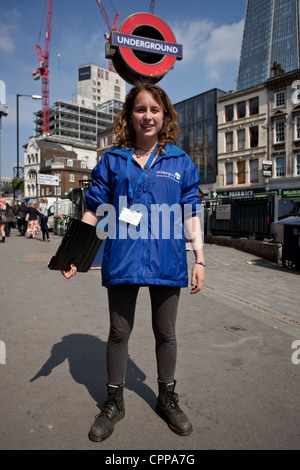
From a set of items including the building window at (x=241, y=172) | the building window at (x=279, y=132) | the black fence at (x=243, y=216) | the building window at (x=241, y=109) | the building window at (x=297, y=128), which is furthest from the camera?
the building window at (x=241, y=109)

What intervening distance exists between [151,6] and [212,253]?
269ft

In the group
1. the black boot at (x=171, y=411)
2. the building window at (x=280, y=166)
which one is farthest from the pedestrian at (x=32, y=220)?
the building window at (x=280, y=166)

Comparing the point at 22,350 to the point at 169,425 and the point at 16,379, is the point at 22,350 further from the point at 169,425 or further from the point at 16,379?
the point at 169,425

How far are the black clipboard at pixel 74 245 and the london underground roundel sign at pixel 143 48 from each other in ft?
8.58

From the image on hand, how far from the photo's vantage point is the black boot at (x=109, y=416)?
6.48 feet

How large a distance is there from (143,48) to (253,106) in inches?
1250

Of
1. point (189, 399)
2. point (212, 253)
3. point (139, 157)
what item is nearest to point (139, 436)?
point (189, 399)

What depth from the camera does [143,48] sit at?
4.08 meters

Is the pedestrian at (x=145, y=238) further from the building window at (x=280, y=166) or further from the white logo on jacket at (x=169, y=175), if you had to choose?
the building window at (x=280, y=166)

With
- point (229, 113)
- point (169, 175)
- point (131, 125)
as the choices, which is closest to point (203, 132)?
point (229, 113)

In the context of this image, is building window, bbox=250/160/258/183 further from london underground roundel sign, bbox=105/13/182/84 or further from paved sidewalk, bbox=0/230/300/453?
london underground roundel sign, bbox=105/13/182/84

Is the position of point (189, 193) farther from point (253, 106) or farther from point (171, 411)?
point (253, 106)

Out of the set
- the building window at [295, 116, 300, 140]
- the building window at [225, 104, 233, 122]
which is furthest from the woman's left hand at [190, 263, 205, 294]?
the building window at [225, 104, 233, 122]

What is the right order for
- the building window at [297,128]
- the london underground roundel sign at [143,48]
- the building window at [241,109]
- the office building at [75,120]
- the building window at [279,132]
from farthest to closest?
1. the office building at [75,120]
2. the building window at [241,109]
3. the building window at [279,132]
4. the building window at [297,128]
5. the london underground roundel sign at [143,48]
